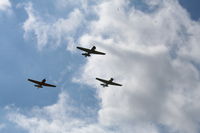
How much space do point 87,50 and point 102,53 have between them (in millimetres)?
10614

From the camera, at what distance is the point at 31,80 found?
193 meters

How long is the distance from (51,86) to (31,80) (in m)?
13.4

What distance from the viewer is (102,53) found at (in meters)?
A: 196

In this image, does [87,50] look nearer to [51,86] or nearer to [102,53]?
[102,53]

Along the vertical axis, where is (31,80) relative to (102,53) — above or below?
below

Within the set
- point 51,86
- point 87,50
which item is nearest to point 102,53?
point 87,50

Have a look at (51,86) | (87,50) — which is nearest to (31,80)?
(51,86)

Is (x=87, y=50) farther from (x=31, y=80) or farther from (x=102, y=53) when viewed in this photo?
(x=31, y=80)

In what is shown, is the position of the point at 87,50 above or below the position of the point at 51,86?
above

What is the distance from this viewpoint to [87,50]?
628 feet

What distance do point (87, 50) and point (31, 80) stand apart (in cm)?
4088

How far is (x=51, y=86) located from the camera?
196000 millimetres

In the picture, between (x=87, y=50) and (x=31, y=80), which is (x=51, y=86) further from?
(x=87, y=50)

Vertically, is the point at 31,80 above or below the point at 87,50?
below
